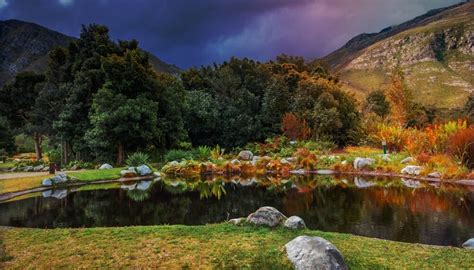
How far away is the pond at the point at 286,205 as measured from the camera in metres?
8.84

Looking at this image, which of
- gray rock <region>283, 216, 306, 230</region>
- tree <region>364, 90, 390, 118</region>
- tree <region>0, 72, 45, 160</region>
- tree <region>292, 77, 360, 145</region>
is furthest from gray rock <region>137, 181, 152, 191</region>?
tree <region>364, 90, 390, 118</region>

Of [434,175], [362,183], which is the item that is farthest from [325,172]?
[434,175]

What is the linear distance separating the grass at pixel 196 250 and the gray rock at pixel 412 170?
37.2 feet

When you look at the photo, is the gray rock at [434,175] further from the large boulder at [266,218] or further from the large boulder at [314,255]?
the large boulder at [314,255]

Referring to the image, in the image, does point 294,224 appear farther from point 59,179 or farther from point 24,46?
point 24,46

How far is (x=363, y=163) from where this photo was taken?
63.1 ft

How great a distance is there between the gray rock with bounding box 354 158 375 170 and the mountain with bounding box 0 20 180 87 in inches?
2779

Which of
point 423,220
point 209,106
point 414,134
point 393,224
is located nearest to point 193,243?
point 393,224

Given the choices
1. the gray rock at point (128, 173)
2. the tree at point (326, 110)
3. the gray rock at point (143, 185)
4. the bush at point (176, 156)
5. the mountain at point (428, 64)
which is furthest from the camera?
the mountain at point (428, 64)

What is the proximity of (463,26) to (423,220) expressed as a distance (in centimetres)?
11516

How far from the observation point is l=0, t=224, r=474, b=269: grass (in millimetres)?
5738

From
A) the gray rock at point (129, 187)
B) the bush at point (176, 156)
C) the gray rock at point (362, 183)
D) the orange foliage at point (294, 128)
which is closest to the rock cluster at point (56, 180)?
the gray rock at point (129, 187)

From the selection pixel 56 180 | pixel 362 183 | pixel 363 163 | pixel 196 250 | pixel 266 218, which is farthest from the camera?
pixel 363 163

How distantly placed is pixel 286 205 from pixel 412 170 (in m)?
8.59
